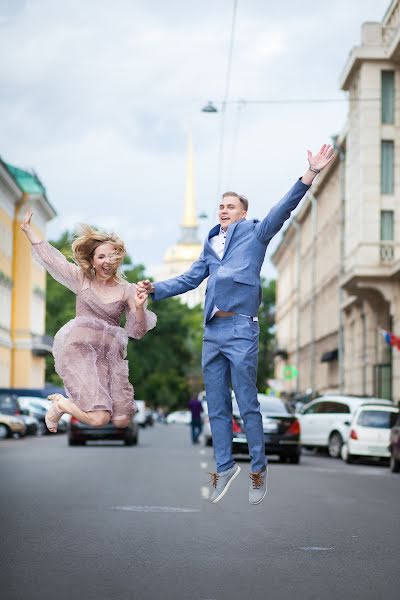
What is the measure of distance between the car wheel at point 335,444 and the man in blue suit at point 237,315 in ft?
91.3

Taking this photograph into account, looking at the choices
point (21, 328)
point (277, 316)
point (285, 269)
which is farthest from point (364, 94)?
point (277, 316)

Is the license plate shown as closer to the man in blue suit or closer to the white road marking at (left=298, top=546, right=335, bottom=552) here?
the white road marking at (left=298, top=546, right=335, bottom=552)

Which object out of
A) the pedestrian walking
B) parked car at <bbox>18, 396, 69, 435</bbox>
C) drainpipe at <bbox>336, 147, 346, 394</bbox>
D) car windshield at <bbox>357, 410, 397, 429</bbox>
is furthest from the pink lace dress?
parked car at <bbox>18, 396, 69, 435</bbox>

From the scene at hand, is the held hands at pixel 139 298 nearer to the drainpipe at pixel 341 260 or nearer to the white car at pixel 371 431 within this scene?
the white car at pixel 371 431

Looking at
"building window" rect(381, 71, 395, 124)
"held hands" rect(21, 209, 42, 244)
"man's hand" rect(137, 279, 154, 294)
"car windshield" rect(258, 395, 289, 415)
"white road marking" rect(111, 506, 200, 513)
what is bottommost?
"white road marking" rect(111, 506, 200, 513)

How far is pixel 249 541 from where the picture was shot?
1100 centimetres

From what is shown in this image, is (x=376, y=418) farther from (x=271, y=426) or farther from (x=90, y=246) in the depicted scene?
(x=90, y=246)

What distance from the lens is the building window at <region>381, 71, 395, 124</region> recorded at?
5238 cm

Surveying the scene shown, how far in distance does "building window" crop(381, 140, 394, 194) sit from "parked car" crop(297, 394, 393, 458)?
16.3m

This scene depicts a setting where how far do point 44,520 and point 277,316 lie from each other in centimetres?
11583

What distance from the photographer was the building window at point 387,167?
5228 centimetres

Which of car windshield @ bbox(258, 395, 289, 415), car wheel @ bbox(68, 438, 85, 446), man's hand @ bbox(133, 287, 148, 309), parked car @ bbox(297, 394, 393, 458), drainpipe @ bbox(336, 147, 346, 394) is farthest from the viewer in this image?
drainpipe @ bbox(336, 147, 346, 394)

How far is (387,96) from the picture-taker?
52.5 meters

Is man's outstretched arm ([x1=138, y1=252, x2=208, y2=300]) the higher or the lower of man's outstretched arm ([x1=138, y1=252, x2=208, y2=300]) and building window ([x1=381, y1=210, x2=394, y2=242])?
the lower
